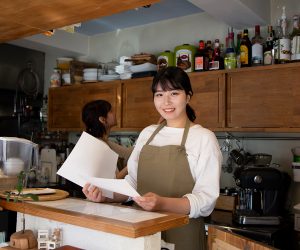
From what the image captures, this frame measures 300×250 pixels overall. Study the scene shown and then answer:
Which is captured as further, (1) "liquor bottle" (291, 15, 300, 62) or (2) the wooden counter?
(1) "liquor bottle" (291, 15, 300, 62)

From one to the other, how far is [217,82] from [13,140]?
5.68ft

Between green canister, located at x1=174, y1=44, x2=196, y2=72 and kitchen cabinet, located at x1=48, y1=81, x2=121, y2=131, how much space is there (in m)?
0.69

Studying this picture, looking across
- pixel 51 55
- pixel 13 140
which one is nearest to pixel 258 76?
pixel 13 140

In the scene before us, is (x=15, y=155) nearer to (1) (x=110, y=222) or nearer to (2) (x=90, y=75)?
(1) (x=110, y=222)

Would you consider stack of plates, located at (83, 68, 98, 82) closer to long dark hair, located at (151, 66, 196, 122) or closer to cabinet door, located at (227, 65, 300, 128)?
cabinet door, located at (227, 65, 300, 128)

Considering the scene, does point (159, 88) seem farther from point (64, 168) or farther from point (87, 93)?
point (87, 93)

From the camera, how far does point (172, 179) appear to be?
147cm

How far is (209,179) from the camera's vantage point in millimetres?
1378

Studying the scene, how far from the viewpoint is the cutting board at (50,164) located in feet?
12.7

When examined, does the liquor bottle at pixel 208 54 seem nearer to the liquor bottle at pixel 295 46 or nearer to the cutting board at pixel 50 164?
the liquor bottle at pixel 295 46

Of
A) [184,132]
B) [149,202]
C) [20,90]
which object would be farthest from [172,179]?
[20,90]

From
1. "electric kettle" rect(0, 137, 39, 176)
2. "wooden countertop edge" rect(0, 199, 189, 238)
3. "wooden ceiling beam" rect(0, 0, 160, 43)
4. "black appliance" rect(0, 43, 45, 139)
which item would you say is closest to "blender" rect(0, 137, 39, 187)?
"electric kettle" rect(0, 137, 39, 176)

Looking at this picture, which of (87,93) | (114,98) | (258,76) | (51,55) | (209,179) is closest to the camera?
(209,179)

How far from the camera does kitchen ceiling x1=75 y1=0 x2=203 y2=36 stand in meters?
3.20
